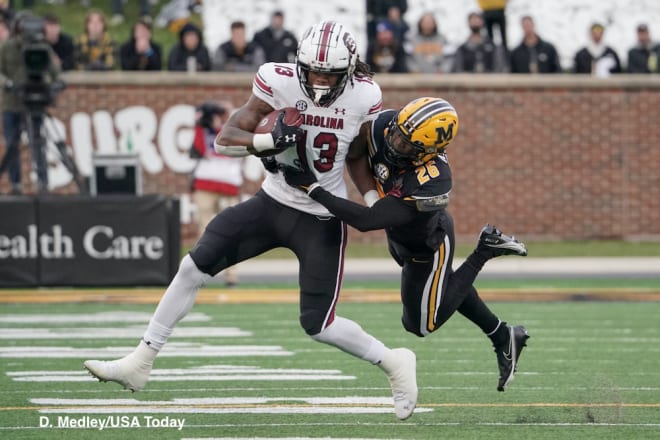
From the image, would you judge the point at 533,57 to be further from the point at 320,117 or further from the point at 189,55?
the point at 320,117

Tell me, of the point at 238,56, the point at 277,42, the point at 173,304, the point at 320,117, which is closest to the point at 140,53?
the point at 238,56

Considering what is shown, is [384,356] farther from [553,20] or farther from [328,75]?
[553,20]

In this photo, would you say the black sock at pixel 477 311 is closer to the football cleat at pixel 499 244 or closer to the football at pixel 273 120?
the football cleat at pixel 499 244

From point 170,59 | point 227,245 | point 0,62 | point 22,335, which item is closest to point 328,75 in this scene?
point 227,245

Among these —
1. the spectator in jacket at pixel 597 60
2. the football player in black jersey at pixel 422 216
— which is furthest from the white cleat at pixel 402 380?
the spectator in jacket at pixel 597 60

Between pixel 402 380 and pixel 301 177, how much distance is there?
0.98m

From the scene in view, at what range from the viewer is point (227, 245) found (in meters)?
6.33

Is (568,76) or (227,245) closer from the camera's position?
(227,245)

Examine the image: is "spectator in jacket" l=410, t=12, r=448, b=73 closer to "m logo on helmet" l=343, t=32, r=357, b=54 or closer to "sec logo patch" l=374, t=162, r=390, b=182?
"sec logo patch" l=374, t=162, r=390, b=182

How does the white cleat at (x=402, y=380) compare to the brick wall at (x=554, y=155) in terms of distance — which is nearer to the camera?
the white cleat at (x=402, y=380)

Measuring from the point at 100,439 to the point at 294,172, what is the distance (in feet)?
4.60

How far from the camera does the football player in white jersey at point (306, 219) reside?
618cm

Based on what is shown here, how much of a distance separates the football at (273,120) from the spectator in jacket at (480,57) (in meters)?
11.2

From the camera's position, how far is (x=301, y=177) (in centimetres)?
620
